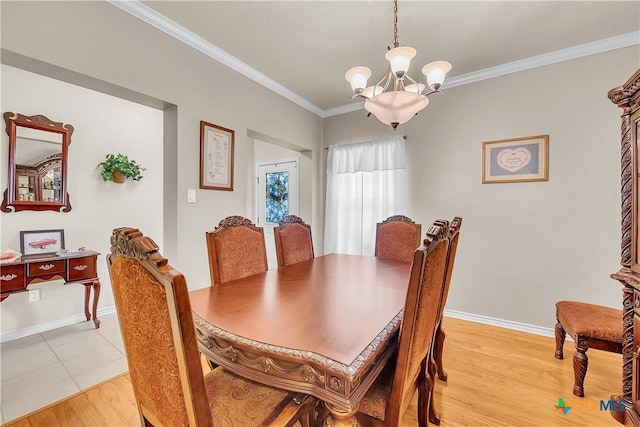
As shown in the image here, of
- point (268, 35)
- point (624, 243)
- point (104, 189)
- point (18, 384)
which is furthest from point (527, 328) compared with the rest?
point (104, 189)

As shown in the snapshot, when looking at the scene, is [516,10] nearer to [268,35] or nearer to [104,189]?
[268,35]

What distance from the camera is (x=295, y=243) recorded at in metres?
2.40

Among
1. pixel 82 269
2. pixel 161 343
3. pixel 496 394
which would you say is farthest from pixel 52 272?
pixel 496 394

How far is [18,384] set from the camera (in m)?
1.82

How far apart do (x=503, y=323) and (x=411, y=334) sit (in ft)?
8.07

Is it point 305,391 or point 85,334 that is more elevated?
point 305,391

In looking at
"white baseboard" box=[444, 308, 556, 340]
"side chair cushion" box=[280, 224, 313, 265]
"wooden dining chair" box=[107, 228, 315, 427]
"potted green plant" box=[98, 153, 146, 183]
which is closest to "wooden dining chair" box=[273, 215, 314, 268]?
"side chair cushion" box=[280, 224, 313, 265]

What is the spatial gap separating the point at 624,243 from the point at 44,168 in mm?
4332

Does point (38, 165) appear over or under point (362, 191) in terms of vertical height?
over

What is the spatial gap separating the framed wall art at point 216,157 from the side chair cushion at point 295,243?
770 mm

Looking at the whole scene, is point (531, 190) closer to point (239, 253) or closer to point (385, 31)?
point (385, 31)

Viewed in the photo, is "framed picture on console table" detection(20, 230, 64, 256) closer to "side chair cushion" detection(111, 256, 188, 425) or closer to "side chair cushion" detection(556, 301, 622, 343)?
"side chair cushion" detection(111, 256, 188, 425)

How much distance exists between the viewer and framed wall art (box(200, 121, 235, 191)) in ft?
7.85

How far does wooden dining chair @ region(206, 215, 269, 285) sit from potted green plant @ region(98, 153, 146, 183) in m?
2.04
